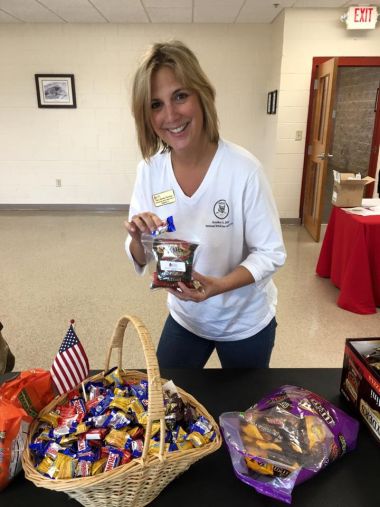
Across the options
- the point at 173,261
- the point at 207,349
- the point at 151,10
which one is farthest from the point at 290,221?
the point at 173,261

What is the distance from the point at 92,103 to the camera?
6086 mm

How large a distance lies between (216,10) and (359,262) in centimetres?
378

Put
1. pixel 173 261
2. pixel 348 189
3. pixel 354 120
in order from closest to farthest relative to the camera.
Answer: pixel 173 261
pixel 348 189
pixel 354 120

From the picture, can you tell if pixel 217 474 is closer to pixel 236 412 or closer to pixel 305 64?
pixel 236 412

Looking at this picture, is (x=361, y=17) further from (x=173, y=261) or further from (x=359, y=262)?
(x=173, y=261)

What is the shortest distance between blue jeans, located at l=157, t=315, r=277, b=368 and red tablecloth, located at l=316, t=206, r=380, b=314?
79.1 inches

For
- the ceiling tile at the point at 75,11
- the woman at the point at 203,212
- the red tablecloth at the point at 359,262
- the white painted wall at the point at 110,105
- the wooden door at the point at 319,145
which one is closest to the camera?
the woman at the point at 203,212

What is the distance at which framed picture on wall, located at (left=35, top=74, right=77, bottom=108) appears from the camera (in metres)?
5.96

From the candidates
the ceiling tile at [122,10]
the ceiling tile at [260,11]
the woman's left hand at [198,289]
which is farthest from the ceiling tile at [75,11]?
the woman's left hand at [198,289]

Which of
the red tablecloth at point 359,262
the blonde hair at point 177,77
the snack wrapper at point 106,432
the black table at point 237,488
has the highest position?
the blonde hair at point 177,77

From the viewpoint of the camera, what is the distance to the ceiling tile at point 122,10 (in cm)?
480

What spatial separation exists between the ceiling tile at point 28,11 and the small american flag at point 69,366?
5244mm

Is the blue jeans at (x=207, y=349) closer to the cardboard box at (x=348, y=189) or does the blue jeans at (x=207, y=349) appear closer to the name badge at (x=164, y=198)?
the name badge at (x=164, y=198)

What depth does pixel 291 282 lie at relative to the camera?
3.89m
